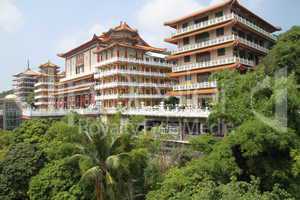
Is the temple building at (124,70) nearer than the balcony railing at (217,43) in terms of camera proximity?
No

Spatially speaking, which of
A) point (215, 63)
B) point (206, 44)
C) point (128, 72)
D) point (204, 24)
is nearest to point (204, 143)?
point (215, 63)

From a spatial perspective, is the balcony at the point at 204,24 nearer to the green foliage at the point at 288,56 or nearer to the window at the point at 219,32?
the window at the point at 219,32

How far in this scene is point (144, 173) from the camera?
17.5 m

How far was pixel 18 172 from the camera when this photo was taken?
18141 millimetres

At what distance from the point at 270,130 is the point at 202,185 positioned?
4156 millimetres

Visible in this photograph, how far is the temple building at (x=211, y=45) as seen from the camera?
30.0 metres

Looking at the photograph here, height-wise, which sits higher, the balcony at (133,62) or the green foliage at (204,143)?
the balcony at (133,62)

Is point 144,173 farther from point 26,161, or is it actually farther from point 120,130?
point 26,161

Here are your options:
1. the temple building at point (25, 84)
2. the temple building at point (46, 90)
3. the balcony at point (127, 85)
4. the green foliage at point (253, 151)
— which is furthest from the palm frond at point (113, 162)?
the temple building at point (25, 84)

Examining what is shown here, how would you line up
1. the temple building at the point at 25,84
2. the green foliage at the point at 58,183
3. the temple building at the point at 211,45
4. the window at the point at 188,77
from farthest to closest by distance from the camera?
the temple building at the point at 25,84, the window at the point at 188,77, the temple building at the point at 211,45, the green foliage at the point at 58,183

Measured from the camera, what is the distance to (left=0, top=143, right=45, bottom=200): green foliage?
17938mm

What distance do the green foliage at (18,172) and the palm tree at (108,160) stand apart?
205 inches

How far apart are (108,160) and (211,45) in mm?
21467

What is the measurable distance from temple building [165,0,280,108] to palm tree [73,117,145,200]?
629 inches
